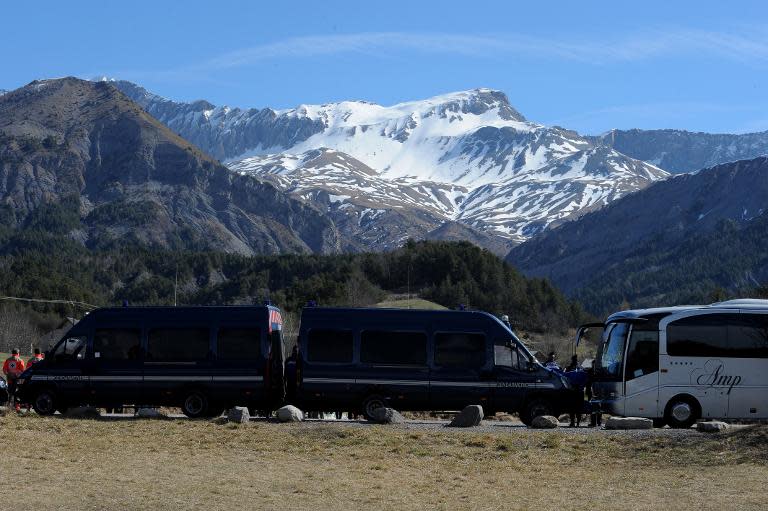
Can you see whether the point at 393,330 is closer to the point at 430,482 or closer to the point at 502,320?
the point at 502,320

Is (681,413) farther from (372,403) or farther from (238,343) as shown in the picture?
(238,343)

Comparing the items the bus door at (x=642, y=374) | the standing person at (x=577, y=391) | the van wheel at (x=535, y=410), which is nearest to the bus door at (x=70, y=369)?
the van wheel at (x=535, y=410)

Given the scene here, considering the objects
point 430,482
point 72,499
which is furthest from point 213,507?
point 430,482

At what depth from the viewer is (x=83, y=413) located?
2878 cm

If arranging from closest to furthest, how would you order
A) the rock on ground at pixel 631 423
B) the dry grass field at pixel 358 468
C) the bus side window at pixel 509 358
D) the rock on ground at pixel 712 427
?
the dry grass field at pixel 358 468
the rock on ground at pixel 712 427
the rock on ground at pixel 631 423
the bus side window at pixel 509 358

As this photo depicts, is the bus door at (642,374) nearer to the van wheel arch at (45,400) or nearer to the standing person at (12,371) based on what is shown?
the van wheel arch at (45,400)

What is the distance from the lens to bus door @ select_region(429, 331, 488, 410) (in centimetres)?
2891

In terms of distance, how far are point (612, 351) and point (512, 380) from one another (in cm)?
321

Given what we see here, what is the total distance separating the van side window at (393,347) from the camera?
29031 mm

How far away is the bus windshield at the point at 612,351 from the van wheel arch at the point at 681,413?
1515 millimetres

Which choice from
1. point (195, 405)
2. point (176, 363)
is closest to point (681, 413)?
point (195, 405)

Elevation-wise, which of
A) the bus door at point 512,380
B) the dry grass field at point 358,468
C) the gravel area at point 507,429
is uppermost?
the bus door at point 512,380

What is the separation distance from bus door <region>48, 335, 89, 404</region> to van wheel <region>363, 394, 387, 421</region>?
6.96 m

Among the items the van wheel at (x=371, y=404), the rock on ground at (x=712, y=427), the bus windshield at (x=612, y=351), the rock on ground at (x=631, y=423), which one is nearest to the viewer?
the rock on ground at (x=712, y=427)
